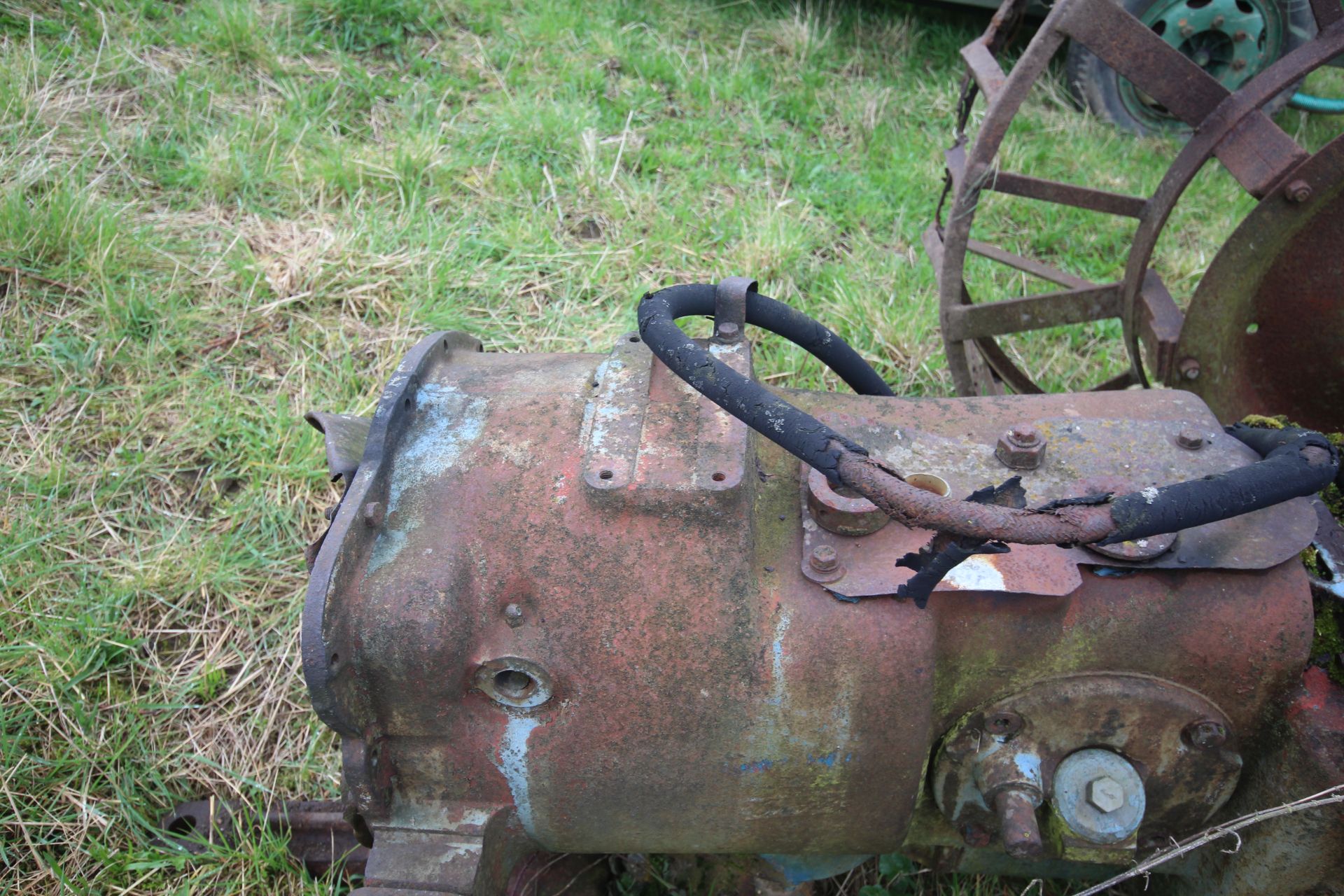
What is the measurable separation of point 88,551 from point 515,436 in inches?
60.7

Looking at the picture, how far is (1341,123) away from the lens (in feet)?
14.7

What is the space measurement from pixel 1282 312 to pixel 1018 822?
1.34m

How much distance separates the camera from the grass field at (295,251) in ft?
7.10

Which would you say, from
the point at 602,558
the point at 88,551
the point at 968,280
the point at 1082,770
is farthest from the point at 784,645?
the point at 968,280

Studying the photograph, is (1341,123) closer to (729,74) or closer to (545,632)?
(729,74)

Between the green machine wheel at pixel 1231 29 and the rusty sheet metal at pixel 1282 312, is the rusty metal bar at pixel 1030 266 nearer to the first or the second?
the rusty sheet metal at pixel 1282 312

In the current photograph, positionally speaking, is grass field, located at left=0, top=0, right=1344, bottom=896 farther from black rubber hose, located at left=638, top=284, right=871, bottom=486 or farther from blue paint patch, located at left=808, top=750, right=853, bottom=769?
black rubber hose, located at left=638, top=284, right=871, bottom=486

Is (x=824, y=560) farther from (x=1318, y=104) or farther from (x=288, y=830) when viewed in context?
(x=1318, y=104)

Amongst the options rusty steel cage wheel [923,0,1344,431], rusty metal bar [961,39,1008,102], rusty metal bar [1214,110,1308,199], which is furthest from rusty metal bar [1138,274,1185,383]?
rusty metal bar [961,39,1008,102]

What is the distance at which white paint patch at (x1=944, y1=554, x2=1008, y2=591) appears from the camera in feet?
4.47

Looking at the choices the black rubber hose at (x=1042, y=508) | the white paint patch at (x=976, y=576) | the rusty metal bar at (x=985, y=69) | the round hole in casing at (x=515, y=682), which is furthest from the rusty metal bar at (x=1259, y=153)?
the round hole in casing at (x=515, y=682)

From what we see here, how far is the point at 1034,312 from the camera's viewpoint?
8.48 feet

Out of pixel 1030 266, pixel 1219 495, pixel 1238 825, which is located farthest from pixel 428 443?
pixel 1030 266

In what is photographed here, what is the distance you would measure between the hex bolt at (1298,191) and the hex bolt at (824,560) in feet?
4.46
